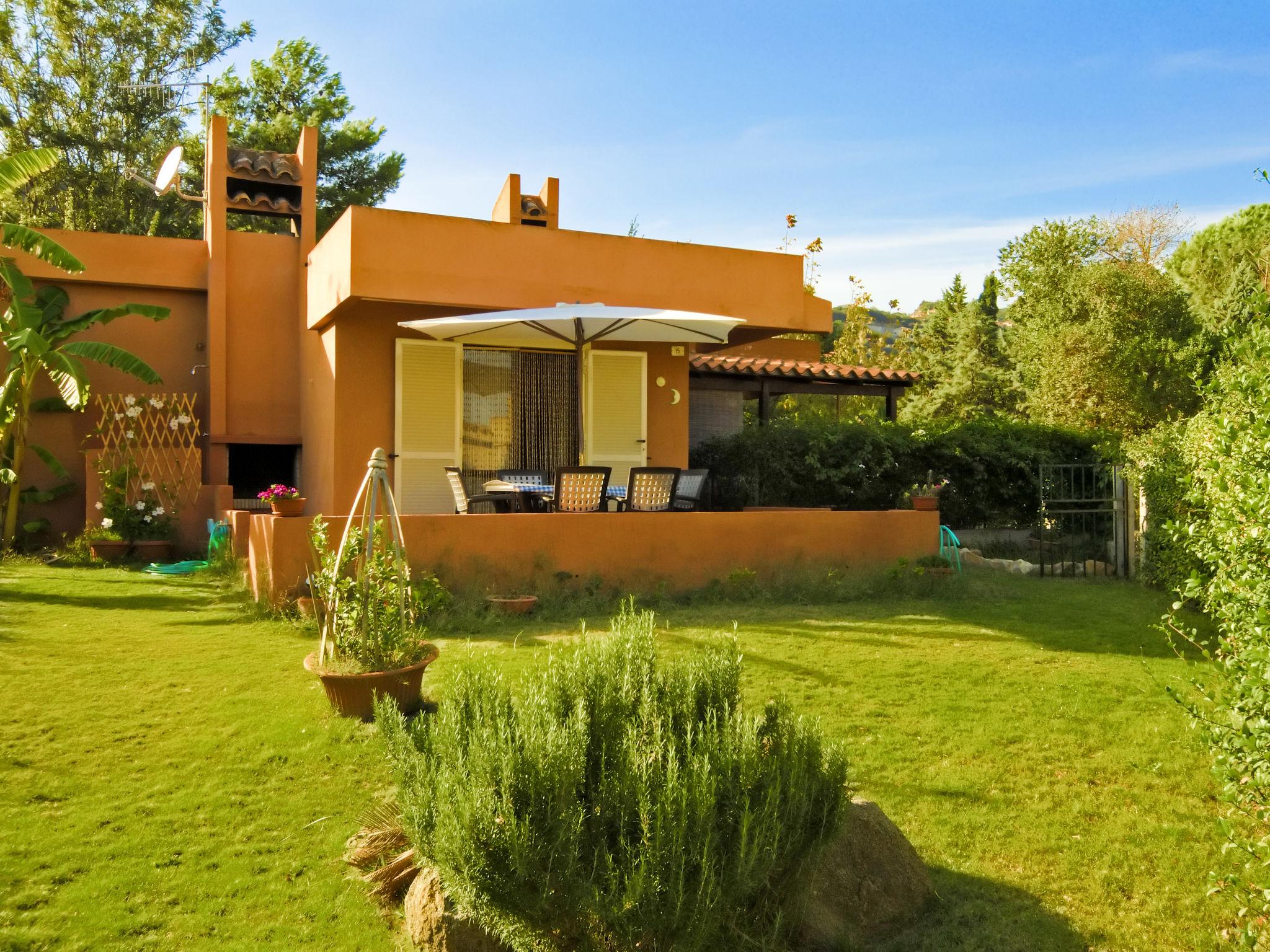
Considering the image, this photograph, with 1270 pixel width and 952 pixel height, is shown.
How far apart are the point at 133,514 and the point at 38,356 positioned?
6.96 ft

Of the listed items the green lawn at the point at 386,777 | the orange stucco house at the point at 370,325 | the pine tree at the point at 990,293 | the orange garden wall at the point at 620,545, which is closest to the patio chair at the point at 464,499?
the orange garden wall at the point at 620,545

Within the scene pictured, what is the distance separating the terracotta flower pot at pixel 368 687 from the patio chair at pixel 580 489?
3.74 metres

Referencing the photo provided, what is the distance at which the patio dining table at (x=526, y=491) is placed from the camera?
31.8 ft

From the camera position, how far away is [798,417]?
14.6 meters

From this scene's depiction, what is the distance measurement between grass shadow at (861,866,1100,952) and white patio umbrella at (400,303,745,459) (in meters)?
6.41

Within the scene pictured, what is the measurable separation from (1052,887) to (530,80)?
44.3 ft

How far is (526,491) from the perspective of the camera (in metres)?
9.70

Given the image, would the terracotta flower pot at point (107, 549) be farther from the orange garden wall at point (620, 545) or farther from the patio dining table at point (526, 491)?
the patio dining table at point (526, 491)

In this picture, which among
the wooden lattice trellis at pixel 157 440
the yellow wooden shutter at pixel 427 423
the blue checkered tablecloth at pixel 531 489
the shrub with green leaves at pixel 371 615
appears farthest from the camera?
the wooden lattice trellis at pixel 157 440

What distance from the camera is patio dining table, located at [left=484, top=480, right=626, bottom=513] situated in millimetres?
9695

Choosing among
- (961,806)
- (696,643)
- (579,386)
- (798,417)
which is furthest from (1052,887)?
(798,417)

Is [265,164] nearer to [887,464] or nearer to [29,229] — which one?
[29,229]

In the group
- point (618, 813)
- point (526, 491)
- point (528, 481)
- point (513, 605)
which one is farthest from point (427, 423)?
point (618, 813)

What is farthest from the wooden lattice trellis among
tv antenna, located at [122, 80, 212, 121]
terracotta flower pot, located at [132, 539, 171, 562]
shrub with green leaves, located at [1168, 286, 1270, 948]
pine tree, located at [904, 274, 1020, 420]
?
pine tree, located at [904, 274, 1020, 420]
